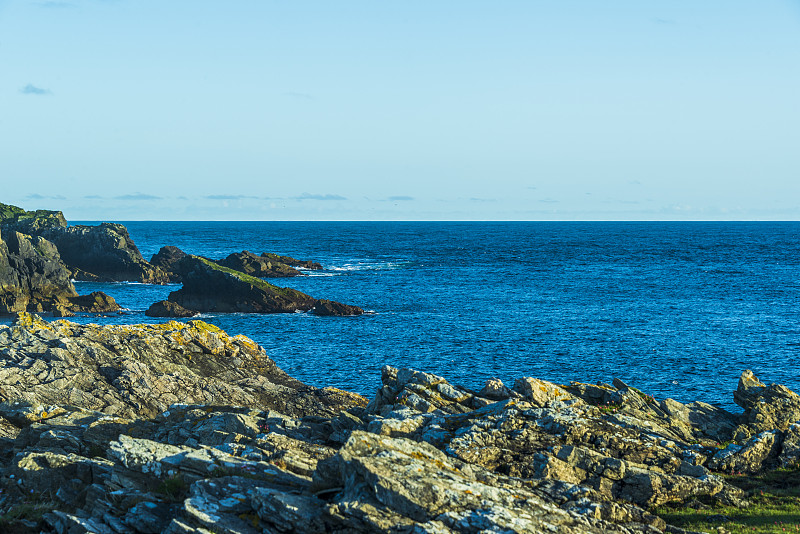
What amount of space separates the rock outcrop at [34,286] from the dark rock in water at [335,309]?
27.2 m

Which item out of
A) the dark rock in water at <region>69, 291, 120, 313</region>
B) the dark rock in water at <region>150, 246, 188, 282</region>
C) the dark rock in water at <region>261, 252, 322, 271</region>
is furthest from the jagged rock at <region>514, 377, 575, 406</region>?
the dark rock in water at <region>261, 252, 322, 271</region>

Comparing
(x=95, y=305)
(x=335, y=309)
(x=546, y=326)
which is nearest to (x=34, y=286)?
(x=95, y=305)

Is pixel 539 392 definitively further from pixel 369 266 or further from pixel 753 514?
pixel 369 266

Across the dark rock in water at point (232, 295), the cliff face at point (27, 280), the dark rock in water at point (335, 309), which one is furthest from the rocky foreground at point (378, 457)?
the cliff face at point (27, 280)

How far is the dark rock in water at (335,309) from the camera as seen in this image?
78.8 meters

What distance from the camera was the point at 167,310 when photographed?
77312 millimetres

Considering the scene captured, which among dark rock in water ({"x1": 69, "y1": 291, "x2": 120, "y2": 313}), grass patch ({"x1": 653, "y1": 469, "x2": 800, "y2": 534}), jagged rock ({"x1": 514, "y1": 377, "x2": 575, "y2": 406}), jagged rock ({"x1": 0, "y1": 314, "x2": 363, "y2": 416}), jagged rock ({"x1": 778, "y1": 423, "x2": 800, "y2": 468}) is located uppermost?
jagged rock ({"x1": 514, "y1": 377, "x2": 575, "y2": 406})

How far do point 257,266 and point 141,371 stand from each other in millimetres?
89073

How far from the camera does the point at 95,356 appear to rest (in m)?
35.2

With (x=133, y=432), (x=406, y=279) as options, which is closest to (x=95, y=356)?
(x=133, y=432)

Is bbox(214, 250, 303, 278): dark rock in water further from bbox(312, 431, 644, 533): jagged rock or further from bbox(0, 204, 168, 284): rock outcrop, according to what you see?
bbox(312, 431, 644, 533): jagged rock

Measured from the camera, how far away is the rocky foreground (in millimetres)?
14579

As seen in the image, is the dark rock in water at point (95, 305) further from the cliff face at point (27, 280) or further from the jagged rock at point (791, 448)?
the jagged rock at point (791, 448)

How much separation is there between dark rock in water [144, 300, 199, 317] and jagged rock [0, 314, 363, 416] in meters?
34.3
